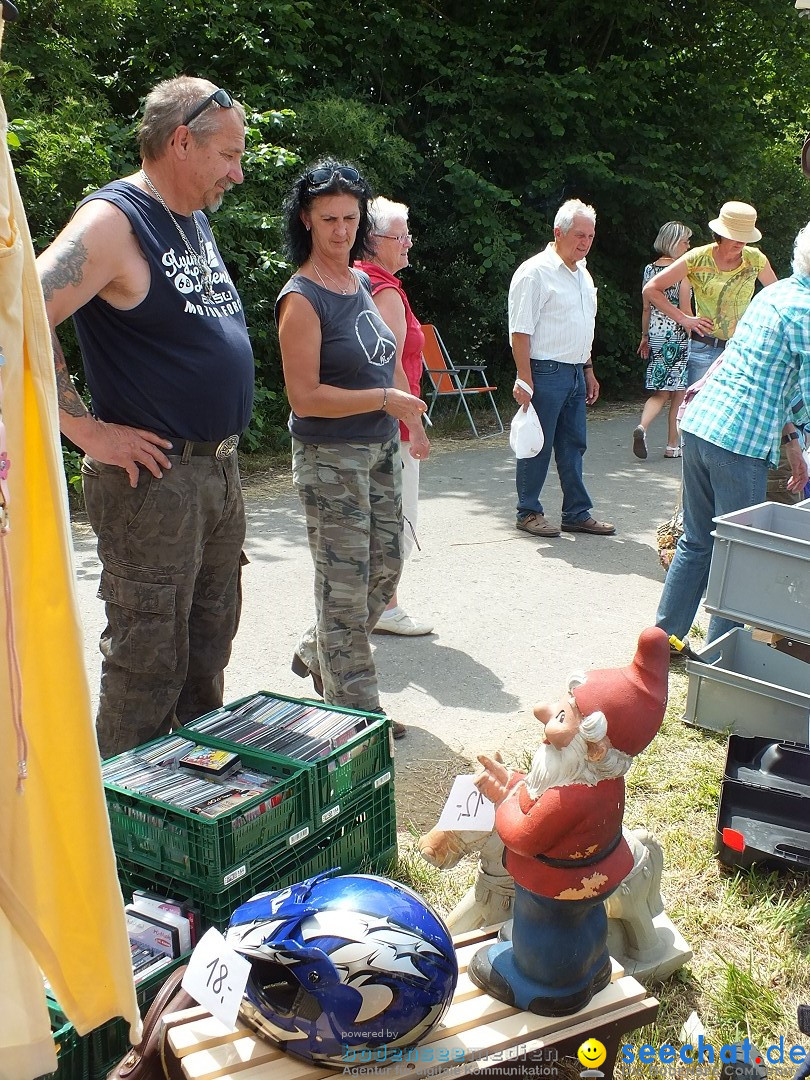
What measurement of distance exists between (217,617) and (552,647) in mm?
2350

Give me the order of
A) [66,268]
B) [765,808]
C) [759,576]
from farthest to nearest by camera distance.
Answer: [759,576] < [765,808] < [66,268]

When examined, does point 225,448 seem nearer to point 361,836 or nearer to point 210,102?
point 210,102

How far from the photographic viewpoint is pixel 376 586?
13.2 ft

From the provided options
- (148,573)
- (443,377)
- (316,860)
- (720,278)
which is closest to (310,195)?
(148,573)

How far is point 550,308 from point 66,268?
455 centimetres

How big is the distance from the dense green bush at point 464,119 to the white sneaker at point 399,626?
403 centimetres

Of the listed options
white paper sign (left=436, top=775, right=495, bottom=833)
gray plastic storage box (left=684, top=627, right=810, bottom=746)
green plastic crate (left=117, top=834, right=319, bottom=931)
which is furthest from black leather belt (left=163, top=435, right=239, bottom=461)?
gray plastic storage box (left=684, top=627, right=810, bottom=746)

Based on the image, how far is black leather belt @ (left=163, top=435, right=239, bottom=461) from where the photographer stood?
3.08 meters

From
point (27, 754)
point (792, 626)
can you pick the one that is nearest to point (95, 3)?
point (792, 626)

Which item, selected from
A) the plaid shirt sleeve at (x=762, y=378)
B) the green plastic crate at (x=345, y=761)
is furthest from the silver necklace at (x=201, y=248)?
the plaid shirt sleeve at (x=762, y=378)

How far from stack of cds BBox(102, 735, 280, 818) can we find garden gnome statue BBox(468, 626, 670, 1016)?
28.6 inches

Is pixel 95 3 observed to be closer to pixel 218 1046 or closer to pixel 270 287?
pixel 270 287

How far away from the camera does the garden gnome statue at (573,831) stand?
2176mm

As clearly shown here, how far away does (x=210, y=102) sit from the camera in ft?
9.76
